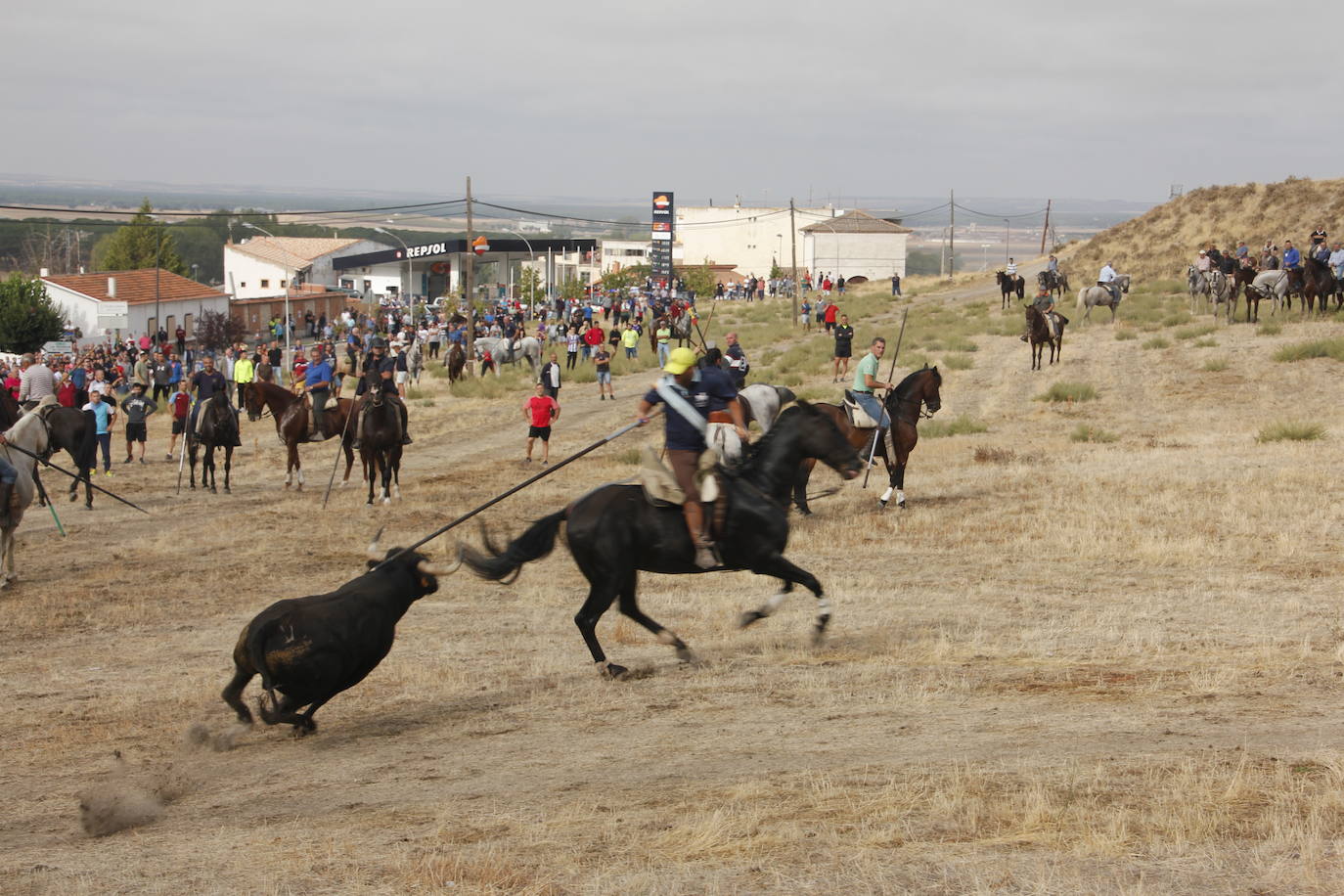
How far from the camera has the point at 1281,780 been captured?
23.0 ft

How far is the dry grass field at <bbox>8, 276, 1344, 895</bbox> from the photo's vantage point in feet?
20.8

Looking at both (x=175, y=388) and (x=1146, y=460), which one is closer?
(x=1146, y=460)

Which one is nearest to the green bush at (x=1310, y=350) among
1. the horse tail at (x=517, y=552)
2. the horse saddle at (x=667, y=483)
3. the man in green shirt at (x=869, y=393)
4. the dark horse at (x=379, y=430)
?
the man in green shirt at (x=869, y=393)

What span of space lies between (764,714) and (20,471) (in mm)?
10934

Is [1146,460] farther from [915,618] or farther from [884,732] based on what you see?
[884,732]

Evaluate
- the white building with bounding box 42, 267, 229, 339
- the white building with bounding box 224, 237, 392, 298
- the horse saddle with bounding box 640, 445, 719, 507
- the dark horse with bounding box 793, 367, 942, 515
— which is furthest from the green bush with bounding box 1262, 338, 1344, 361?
the white building with bounding box 224, 237, 392, 298

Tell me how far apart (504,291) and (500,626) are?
330 feet

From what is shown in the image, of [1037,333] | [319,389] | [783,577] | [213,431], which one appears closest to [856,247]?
[1037,333]

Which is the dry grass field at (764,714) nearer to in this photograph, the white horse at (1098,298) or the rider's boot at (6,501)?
the rider's boot at (6,501)

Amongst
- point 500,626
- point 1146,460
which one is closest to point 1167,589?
point 500,626

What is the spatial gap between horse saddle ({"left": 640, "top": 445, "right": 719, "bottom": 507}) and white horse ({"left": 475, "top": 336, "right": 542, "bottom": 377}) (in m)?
33.7

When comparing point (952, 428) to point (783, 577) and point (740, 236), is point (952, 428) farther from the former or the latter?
point (740, 236)

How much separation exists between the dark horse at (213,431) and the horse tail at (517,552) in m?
13.7

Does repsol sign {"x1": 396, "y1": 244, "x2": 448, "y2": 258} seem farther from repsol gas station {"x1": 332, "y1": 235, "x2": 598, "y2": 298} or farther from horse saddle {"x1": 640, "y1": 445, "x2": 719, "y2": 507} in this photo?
horse saddle {"x1": 640, "y1": 445, "x2": 719, "y2": 507}
